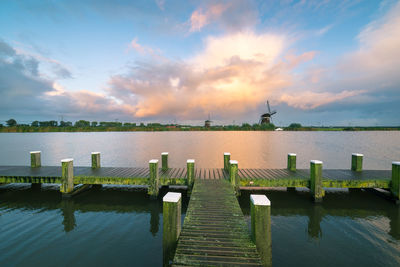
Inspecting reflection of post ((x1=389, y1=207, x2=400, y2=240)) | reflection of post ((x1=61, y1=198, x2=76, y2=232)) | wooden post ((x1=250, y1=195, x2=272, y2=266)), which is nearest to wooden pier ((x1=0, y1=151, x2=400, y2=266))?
wooden post ((x1=250, y1=195, x2=272, y2=266))

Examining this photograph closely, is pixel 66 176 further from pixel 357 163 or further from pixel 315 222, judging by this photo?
pixel 357 163

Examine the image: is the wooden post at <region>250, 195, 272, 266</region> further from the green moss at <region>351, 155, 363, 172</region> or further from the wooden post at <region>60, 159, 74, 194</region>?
the green moss at <region>351, 155, 363, 172</region>

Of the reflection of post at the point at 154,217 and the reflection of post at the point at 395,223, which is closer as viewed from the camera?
the reflection of post at the point at 395,223

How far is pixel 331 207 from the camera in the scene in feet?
30.6

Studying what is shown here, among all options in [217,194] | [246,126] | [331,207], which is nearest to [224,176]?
[217,194]

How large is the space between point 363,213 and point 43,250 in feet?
43.7

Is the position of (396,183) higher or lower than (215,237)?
higher

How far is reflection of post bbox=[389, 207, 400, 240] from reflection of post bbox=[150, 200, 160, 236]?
9228mm

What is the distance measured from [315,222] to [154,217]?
7.24 meters

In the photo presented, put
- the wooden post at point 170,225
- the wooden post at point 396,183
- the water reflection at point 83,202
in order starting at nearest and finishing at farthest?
the wooden post at point 170,225, the water reflection at point 83,202, the wooden post at point 396,183

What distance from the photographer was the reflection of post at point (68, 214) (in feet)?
25.1

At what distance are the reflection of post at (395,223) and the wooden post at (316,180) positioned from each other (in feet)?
8.70

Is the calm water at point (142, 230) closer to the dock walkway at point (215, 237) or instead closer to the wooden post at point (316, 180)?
the wooden post at point (316, 180)

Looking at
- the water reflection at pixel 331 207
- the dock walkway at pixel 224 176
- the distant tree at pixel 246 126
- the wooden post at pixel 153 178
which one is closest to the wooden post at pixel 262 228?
the water reflection at pixel 331 207
